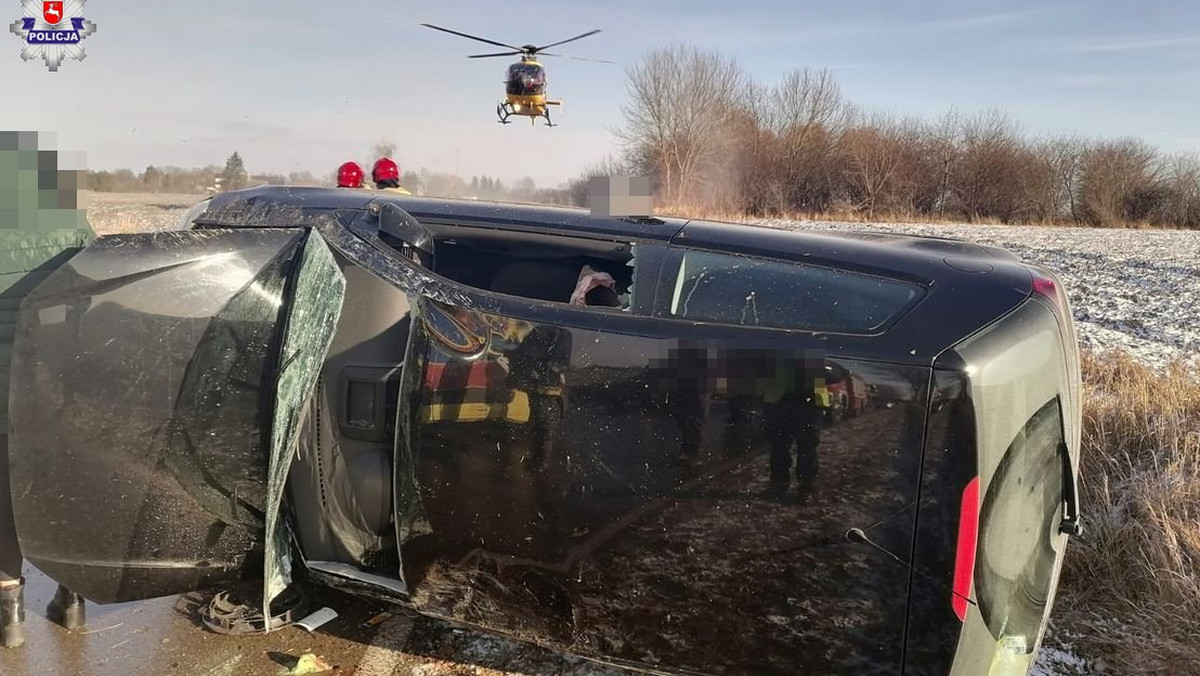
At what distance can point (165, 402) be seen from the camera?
2.32m

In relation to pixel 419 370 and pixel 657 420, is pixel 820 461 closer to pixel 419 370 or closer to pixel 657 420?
pixel 657 420

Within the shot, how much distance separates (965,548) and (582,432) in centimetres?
95

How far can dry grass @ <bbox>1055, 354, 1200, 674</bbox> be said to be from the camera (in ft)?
8.34

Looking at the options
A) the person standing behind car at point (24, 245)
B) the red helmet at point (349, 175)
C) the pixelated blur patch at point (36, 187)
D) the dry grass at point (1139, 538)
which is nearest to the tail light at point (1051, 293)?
the dry grass at point (1139, 538)

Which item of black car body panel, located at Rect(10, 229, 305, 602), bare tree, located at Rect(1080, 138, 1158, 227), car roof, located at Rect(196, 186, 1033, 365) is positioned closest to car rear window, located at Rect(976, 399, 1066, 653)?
car roof, located at Rect(196, 186, 1033, 365)

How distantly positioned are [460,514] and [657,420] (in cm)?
66

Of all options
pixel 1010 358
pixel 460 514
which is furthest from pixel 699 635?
pixel 1010 358

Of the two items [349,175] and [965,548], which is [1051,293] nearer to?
[965,548]

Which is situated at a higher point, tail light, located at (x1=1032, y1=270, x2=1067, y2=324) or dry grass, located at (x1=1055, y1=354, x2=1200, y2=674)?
tail light, located at (x1=1032, y1=270, x2=1067, y2=324)

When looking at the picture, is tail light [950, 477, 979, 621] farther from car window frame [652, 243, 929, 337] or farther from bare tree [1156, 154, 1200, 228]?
bare tree [1156, 154, 1200, 228]

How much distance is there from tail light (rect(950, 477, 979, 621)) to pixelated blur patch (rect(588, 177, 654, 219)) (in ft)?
4.26

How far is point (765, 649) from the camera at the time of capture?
6.30ft

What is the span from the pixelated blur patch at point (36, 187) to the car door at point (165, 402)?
1.84 ft

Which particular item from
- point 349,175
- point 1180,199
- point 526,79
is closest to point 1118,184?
point 1180,199
